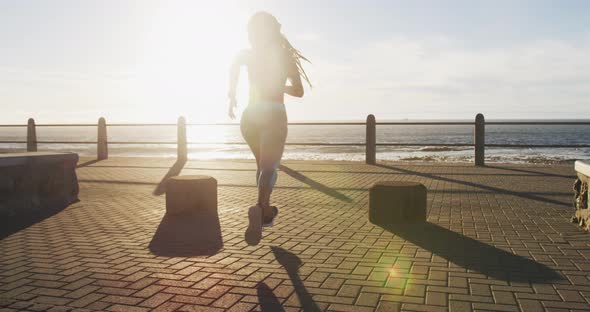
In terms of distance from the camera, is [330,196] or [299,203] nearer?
[299,203]

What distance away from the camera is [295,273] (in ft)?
13.5

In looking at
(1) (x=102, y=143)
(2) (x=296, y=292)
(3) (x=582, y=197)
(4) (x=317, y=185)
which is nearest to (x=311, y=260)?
(2) (x=296, y=292)

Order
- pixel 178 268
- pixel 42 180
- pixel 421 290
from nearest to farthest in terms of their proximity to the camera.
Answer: pixel 421 290
pixel 178 268
pixel 42 180

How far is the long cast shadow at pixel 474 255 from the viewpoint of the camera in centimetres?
401

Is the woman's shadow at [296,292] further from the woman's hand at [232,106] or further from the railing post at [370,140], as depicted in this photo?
the railing post at [370,140]

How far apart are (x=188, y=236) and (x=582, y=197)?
163 inches

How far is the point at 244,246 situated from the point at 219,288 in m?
1.34

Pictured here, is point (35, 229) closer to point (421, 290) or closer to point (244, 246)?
point (244, 246)

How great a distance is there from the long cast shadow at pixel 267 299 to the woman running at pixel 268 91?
3.55 feet

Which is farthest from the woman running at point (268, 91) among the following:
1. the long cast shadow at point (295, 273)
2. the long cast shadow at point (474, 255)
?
the long cast shadow at point (474, 255)

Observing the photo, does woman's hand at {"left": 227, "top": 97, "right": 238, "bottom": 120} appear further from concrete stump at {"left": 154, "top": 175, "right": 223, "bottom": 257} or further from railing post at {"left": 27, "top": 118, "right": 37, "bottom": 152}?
railing post at {"left": 27, "top": 118, "right": 37, "bottom": 152}

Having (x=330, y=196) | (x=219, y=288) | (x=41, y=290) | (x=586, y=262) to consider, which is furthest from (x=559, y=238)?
(x=41, y=290)

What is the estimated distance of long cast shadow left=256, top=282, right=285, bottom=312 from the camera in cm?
332

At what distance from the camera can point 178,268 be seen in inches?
168
